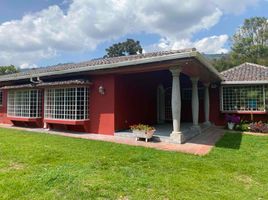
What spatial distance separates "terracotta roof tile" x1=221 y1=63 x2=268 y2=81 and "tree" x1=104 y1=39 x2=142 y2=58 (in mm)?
41969

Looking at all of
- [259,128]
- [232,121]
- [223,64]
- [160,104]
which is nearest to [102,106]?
[160,104]

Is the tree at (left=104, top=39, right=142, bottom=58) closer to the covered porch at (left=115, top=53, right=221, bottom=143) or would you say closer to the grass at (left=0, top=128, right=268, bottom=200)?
the covered porch at (left=115, top=53, right=221, bottom=143)

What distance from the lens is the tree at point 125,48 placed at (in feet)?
187

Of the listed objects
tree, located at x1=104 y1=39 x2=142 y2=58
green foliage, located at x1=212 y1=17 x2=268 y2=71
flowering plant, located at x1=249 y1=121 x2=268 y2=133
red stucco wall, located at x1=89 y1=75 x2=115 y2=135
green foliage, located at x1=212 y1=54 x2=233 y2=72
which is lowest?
flowering plant, located at x1=249 y1=121 x2=268 y2=133

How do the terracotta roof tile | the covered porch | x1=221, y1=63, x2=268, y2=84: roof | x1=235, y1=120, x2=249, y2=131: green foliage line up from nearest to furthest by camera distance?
the covered porch → x1=235, y1=120, x2=249, y2=131: green foliage → x1=221, y1=63, x2=268, y2=84: roof → the terracotta roof tile

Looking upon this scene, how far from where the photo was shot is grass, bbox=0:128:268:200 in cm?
423

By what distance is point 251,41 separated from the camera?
131ft

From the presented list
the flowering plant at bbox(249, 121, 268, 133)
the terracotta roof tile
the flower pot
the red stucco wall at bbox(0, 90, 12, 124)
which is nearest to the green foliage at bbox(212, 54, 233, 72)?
the terracotta roof tile

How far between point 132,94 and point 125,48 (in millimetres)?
47318

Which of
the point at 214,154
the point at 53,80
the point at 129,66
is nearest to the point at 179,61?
the point at 129,66

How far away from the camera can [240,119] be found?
14172 mm

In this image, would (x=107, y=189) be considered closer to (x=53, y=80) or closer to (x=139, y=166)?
(x=139, y=166)

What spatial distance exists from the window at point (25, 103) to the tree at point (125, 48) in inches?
1762

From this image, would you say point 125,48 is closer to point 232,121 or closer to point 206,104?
point 206,104
